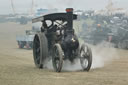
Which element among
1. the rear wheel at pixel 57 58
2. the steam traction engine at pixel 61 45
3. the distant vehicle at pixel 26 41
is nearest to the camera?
the rear wheel at pixel 57 58

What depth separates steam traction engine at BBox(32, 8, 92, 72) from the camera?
11.0 meters

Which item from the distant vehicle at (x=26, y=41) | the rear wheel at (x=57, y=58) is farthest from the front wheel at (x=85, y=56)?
the distant vehicle at (x=26, y=41)

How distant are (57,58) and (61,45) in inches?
21.4

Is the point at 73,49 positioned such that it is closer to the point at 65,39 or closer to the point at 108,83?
the point at 65,39

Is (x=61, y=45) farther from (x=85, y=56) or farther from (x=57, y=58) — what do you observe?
(x=85, y=56)

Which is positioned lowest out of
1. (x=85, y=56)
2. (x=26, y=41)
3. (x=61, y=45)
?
(x=26, y=41)

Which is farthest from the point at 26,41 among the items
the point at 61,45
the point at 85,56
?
the point at 85,56

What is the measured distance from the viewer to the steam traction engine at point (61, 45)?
11.0 metres

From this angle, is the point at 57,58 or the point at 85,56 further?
the point at 85,56

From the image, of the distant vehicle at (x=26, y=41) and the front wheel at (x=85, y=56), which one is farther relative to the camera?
the distant vehicle at (x=26, y=41)

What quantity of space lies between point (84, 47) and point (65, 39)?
72 cm

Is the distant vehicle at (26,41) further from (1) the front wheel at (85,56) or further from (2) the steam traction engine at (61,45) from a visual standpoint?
(1) the front wheel at (85,56)

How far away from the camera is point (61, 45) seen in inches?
444

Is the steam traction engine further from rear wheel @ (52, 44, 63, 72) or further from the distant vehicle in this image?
the distant vehicle
